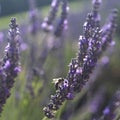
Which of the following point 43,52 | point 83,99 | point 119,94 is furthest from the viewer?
point 83,99

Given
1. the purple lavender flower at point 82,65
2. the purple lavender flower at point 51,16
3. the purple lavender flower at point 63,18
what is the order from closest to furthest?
1. the purple lavender flower at point 82,65
2. the purple lavender flower at point 63,18
3. the purple lavender flower at point 51,16

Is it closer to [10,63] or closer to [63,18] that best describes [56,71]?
[63,18]

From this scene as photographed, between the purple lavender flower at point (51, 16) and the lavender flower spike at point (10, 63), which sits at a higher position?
the purple lavender flower at point (51, 16)

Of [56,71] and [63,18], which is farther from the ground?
[56,71]

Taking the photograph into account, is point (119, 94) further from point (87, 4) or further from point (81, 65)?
point (87, 4)

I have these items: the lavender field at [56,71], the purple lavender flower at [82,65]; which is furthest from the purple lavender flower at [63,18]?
the purple lavender flower at [82,65]

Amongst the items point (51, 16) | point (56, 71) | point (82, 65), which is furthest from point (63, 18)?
point (56, 71)

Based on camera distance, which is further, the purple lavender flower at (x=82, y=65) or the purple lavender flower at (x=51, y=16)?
the purple lavender flower at (x=51, y=16)

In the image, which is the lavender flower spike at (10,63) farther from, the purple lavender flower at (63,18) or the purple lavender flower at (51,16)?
the purple lavender flower at (51,16)

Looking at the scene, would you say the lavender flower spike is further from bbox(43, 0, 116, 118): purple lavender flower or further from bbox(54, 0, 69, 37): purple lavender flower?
bbox(54, 0, 69, 37): purple lavender flower

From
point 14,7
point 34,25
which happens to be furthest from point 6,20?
point 34,25

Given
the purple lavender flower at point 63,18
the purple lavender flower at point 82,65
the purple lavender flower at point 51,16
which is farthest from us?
the purple lavender flower at point 51,16
